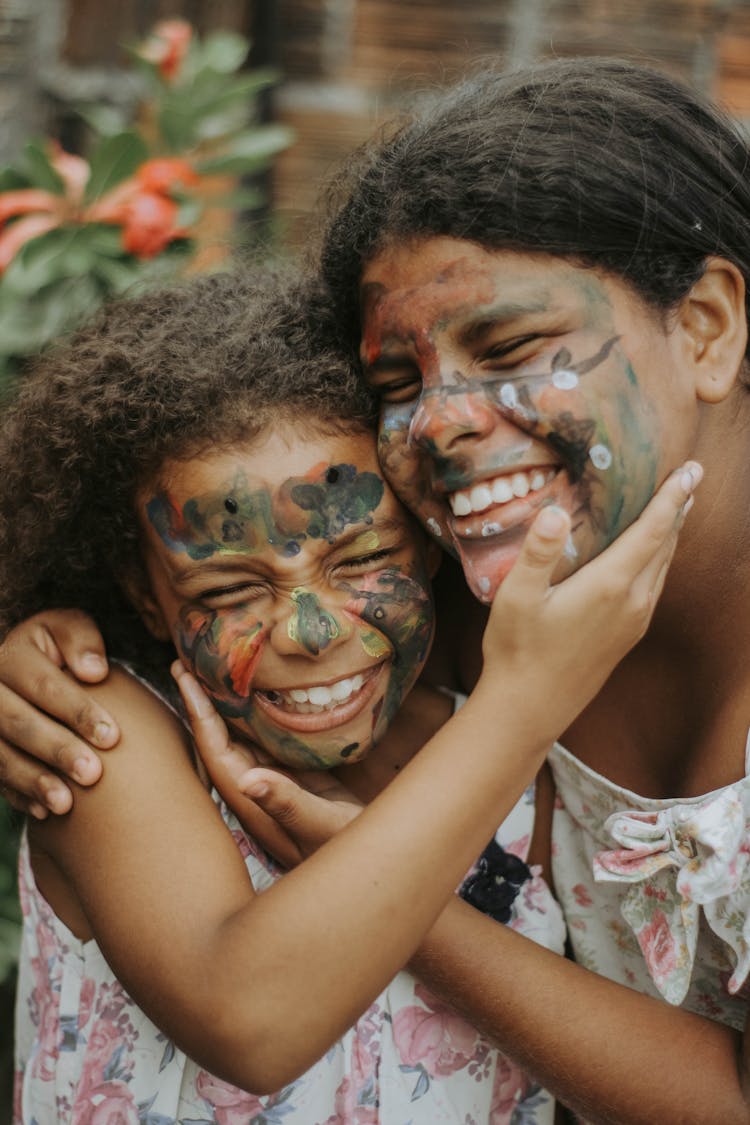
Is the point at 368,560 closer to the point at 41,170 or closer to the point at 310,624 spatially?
the point at 310,624

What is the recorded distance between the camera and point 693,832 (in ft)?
6.22

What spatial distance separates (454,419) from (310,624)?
38cm

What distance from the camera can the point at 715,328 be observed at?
6.53 ft

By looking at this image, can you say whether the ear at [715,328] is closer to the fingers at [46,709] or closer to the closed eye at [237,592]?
the closed eye at [237,592]

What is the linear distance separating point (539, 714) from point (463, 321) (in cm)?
59

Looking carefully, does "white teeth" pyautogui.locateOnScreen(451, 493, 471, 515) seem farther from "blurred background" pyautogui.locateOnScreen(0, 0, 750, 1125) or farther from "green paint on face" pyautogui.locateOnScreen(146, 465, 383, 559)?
"blurred background" pyautogui.locateOnScreen(0, 0, 750, 1125)

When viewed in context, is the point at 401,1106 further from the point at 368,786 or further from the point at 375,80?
the point at 375,80

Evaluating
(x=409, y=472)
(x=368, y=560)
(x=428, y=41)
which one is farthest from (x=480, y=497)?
(x=428, y=41)

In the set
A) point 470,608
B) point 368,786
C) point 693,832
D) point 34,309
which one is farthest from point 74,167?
point 693,832

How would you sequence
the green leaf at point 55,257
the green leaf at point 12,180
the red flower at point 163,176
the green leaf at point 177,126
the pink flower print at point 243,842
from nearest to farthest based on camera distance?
the pink flower print at point 243,842
the green leaf at point 55,257
the red flower at point 163,176
the green leaf at point 12,180
the green leaf at point 177,126

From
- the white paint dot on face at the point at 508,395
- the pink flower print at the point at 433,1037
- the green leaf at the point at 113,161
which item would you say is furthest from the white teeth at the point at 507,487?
the green leaf at the point at 113,161

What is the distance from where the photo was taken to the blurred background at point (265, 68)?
3.19 meters

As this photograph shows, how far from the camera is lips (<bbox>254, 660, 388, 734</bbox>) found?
6.53ft

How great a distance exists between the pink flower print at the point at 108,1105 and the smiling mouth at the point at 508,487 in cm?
114
